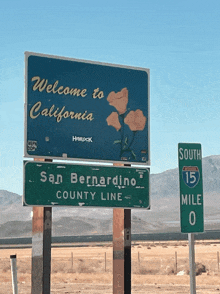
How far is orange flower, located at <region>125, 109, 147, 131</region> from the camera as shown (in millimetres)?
13945

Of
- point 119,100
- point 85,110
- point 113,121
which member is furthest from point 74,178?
point 119,100

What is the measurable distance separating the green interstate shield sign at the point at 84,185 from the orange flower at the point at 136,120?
1029 millimetres

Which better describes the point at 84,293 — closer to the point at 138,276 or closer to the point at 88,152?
the point at 138,276

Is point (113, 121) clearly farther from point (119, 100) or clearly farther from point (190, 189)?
point (190, 189)

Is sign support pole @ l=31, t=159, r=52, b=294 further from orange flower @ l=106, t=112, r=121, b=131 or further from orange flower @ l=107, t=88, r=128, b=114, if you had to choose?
orange flower @ l=107, t=88, r=128, b=114

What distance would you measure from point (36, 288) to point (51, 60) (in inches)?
202

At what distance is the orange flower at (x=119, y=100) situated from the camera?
13.8 metres

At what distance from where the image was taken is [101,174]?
13336mm

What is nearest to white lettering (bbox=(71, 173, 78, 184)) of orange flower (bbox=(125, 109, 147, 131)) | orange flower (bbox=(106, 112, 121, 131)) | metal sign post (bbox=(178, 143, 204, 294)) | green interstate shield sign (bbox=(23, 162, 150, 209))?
green interstate shield sign (bbox=(23, 162, 150, 209))

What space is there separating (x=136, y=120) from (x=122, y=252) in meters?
3.20

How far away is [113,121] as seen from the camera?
13797 mm

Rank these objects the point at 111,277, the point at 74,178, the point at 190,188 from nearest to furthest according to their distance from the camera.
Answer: the point at 190,188, the point at 74,178, the point at 111,277

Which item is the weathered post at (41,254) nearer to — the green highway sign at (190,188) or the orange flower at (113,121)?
the orange flower at (113,121)

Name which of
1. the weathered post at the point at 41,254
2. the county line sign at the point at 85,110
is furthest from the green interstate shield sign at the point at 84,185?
the weathered post at the point at 41,254
